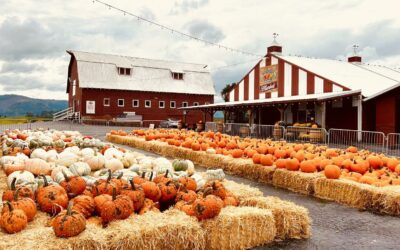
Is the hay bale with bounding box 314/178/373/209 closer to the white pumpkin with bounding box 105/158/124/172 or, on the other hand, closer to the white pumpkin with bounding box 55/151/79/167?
the white pumpkin with bounding box 105/158/124/172

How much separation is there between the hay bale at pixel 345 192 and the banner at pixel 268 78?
70.2 ft

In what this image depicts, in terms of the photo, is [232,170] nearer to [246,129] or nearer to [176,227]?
[176,227]

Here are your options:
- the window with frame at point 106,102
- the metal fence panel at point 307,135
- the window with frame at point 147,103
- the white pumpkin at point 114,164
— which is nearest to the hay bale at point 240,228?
the white pumpkin at point 114,164

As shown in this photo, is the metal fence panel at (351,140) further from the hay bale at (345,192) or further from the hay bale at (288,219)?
the hay bale at (288,219)

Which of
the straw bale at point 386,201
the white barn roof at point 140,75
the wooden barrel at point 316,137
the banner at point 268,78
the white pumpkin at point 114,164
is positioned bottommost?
the straw bale at point 386,201

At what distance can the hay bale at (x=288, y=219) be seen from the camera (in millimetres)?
5359

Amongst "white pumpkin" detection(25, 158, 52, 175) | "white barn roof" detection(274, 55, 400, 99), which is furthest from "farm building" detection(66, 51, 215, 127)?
"white pumpkin" detection(25, 158, 52, 175)

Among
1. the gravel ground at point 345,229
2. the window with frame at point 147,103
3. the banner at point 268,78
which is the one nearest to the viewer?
the gravel ground at point 345,229

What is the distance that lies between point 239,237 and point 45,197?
7.84ft

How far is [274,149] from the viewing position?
1095 centimetres

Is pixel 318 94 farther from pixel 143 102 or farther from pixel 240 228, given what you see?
pixel 143 102

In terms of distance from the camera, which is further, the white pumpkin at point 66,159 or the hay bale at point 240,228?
the white pumpkin at point 66,159

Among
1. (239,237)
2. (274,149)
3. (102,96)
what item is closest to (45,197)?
(239,237)

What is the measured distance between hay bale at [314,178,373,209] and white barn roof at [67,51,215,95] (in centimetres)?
3696
